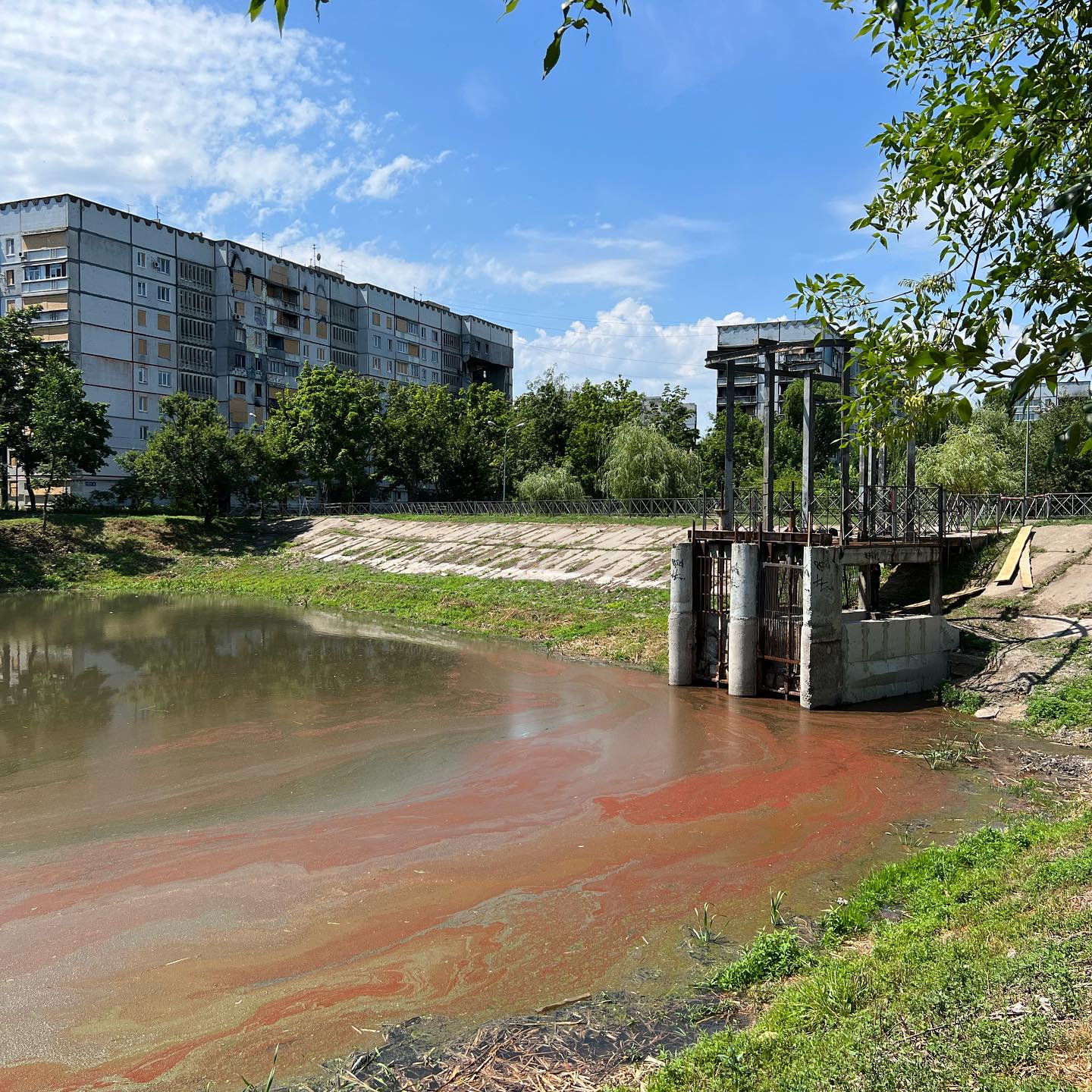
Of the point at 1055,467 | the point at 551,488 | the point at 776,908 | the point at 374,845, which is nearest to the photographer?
the point at 776,908

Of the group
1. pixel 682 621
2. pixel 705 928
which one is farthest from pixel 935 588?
pixel 705 928

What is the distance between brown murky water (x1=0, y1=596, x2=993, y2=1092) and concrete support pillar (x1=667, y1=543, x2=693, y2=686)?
749mm

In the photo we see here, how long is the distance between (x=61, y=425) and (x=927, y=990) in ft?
186

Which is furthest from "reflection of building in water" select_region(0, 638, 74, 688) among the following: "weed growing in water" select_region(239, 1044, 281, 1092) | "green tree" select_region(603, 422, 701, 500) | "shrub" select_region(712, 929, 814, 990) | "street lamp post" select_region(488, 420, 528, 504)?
"street lamp post" select_region(488, 420, 528, 504)

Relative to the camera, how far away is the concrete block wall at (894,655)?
21.2 m

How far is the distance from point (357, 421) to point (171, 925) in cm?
6062

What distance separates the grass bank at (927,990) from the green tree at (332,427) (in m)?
61.0

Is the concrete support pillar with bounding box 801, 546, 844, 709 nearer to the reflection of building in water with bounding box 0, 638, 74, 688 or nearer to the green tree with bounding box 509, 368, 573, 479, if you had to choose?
the reflection of building in water with bounding box 0, 638, 74, 688

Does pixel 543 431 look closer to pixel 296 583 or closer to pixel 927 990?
pixel 296 583

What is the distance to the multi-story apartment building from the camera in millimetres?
65562

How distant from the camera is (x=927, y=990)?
698 centimetres

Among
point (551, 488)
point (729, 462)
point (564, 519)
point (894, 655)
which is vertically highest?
point (551, 488)

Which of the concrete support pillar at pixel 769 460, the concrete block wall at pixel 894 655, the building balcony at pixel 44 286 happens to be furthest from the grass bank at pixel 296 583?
the building balcony at pixel 44 286

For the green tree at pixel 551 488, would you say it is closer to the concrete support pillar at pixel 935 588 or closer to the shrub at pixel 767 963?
the concrete support pillar at pixel 935 588
